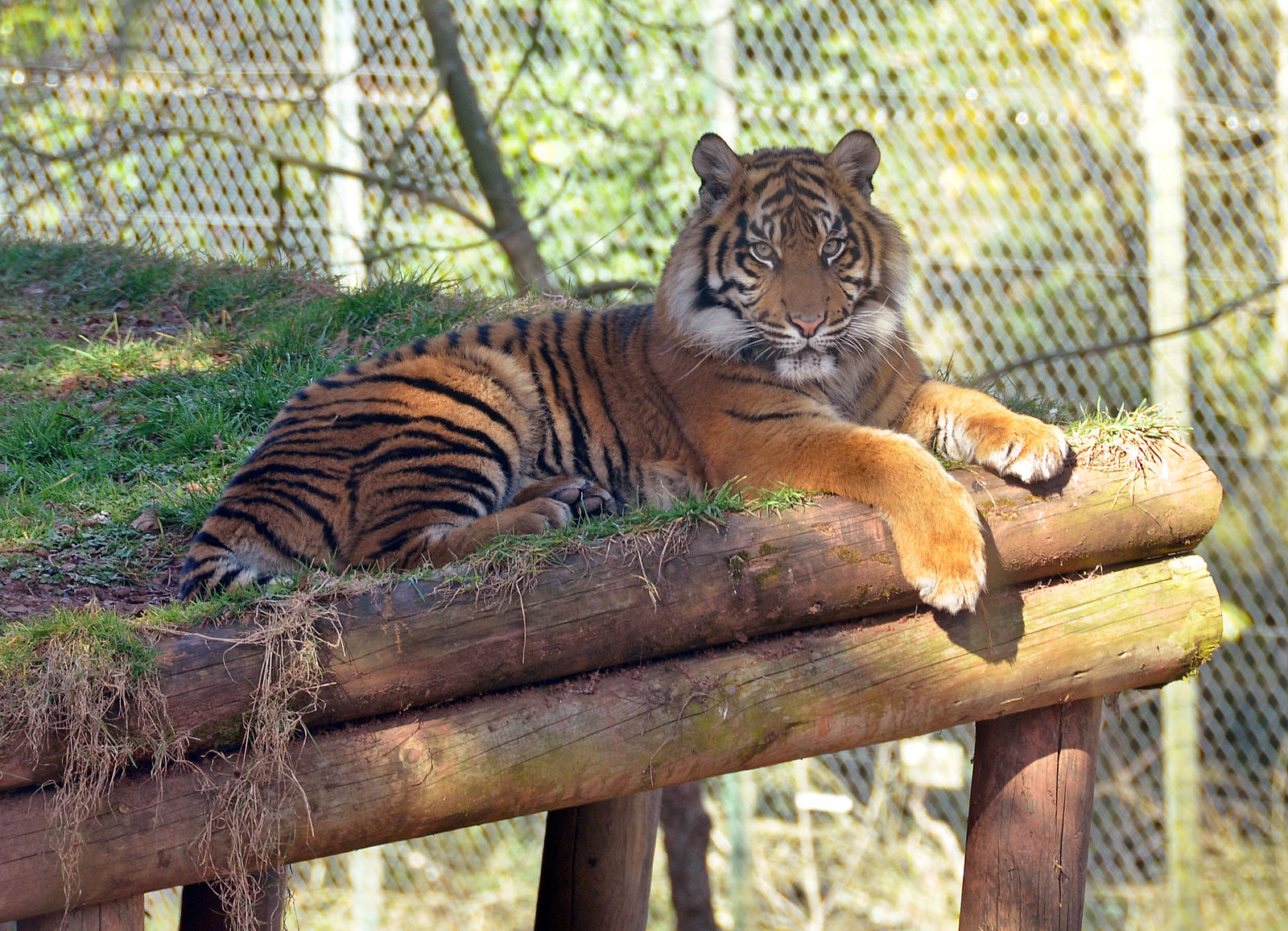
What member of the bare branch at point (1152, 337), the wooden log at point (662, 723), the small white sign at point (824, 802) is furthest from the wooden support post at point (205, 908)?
the bare branch at point (1152, 337)

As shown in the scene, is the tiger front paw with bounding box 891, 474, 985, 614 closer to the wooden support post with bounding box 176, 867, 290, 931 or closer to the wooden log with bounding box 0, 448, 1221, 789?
the wooden log with bounding box 0, 448, 1221, 789

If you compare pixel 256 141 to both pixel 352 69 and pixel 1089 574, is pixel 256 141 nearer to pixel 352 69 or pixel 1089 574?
pixel 352 69

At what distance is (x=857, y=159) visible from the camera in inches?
134

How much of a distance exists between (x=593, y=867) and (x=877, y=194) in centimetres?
409

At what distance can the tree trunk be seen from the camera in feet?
19.9

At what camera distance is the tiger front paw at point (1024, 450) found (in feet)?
9.14

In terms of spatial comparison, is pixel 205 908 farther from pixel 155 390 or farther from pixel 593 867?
pixel 155 390

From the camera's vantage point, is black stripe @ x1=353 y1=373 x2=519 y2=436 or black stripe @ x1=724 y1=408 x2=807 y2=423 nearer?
black stripe @ x1=724 y1=408 x2=807 y2=423

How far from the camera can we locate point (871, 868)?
6074mm

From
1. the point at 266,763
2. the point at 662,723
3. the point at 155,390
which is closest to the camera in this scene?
the point at 266,763

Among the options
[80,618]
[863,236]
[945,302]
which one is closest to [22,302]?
[80,618]

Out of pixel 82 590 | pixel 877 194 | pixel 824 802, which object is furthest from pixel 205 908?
pixel 877 194

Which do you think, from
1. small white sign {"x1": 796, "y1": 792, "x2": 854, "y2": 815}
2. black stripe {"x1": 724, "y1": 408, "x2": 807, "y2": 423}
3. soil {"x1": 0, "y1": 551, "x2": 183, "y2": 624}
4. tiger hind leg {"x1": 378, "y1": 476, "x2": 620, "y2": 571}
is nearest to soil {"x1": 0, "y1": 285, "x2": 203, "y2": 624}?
soil {"x1": 0, "y1": 551, "x2": 183, "y2": 624}

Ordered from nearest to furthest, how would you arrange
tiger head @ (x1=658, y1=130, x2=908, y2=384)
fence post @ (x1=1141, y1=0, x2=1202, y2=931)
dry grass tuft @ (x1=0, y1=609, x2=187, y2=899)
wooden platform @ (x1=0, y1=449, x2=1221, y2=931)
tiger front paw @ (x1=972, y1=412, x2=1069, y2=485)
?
dry grass tuft @ (x1=0, y1=609, x2=187, y2=899) < wooden platform @ (x1=0, y1=449, x2=1221, y2=931) < tiger front paw @ (x1=972, y1=412, x2=1069, y2=485) < tiger head @ (x1=658, y1=130, x2=908, y2=384) < fence post @ (x1=1141, y1=0, x2=1202, y2=931)
